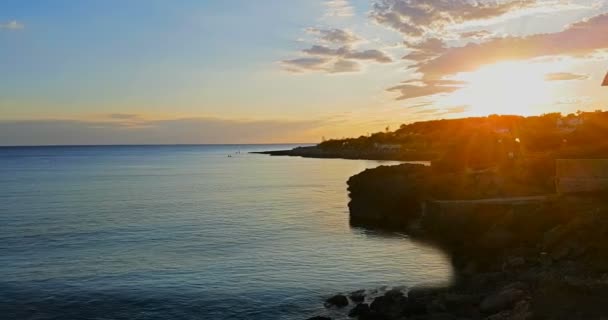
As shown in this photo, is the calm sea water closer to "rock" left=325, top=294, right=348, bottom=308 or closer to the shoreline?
"rock" left=325, top=294, right=348, bottom=308

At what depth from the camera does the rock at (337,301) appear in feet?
86.2

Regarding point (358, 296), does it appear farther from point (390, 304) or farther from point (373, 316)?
point (373, 316)

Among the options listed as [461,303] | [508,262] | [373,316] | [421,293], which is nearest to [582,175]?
[508,262]

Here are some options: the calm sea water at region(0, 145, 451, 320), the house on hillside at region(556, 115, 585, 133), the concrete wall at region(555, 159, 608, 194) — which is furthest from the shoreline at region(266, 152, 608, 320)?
the house on hillside at region(556, 115, 585, 133)

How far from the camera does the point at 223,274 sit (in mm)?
32438

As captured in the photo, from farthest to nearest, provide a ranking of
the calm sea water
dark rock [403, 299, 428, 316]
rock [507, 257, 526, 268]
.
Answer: rock [507, 257, 526, 268] → the calm sea water → dark rock [403, 299, 428, 316]

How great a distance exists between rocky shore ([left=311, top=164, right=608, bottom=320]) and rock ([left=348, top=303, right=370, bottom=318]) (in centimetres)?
5

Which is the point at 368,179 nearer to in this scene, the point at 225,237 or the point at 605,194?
the point at 225,237

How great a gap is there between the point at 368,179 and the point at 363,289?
29.4m

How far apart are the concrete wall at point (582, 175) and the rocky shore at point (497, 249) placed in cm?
71

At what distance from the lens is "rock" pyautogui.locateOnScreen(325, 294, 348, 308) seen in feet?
86.2

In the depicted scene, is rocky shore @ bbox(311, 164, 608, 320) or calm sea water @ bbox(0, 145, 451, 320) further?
calm sea water @ bbox(0, 145, 451, 320)

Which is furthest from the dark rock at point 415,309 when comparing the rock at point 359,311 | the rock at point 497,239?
the rock at point 497,239

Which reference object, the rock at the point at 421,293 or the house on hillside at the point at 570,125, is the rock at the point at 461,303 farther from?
the house on hillside at the point at 570,125
